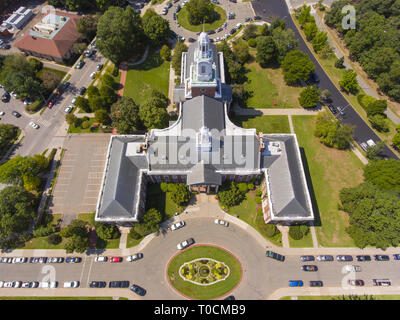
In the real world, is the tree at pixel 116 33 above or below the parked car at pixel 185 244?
above

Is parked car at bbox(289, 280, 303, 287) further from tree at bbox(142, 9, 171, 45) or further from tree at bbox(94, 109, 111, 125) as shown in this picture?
tree at bbox(142, 9, 171, 45)

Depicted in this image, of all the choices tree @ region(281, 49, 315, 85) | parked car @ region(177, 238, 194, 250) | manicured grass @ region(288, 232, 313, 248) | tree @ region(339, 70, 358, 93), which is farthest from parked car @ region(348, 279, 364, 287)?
tree @ region(281, 49, 315, 85)

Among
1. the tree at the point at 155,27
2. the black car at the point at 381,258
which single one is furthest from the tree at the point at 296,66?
the black car at the point at 381,258

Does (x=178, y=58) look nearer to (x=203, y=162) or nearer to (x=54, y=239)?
(x=203, y=162)

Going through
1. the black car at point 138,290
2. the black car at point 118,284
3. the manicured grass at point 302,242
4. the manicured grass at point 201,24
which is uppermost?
the manicured grass at point 201,24

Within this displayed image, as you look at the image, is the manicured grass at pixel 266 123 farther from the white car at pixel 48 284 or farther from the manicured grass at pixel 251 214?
the white car at pixel 48 284

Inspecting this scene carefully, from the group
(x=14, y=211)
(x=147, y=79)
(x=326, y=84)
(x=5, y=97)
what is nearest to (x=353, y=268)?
(x=326, y=84)
